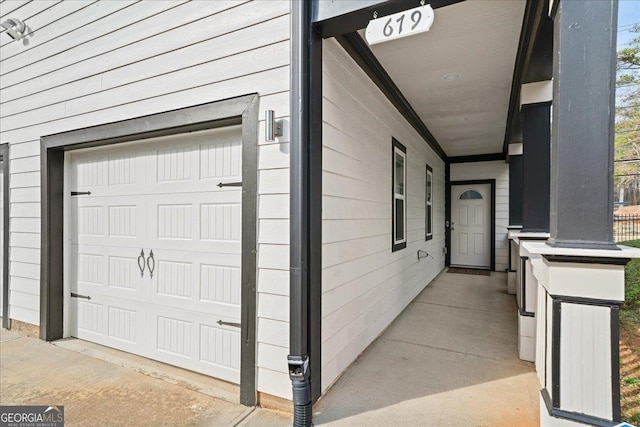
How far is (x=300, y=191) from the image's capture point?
1.94m

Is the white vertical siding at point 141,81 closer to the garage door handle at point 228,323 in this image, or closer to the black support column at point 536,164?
the garage door handle at point 228,323

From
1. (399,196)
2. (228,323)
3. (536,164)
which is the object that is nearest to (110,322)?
(228,323)

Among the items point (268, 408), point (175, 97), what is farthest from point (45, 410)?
point (175, 97)

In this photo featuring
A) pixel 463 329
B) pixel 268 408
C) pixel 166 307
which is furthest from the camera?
pixel 463 329

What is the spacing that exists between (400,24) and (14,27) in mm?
4082

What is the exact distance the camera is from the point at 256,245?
2119mm

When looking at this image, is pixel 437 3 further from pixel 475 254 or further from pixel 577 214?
Result: pixel 475 254

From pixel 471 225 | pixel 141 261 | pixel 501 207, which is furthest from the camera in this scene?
pixel 471 225

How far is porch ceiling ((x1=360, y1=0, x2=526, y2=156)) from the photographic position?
2291 mm

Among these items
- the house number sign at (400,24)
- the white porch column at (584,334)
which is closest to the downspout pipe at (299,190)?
the house number sign at (400,24)

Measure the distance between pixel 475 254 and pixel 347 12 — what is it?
650 cm

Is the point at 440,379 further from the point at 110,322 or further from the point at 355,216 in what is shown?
the point at 110,322

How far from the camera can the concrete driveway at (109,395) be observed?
1.97m

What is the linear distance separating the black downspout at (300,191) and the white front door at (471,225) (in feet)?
20.4
